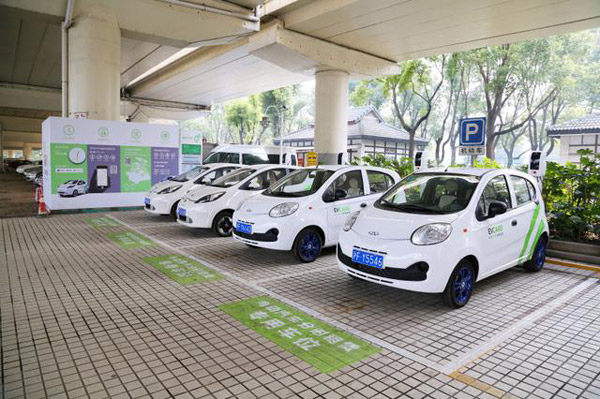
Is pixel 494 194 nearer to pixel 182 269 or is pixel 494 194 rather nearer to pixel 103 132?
pixel 182 269

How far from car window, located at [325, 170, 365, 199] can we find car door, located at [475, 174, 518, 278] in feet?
7.59

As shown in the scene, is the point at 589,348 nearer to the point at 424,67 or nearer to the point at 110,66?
the point at 110,66

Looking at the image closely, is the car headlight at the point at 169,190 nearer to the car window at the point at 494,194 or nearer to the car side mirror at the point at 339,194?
the car side mirror at the point at 339,194

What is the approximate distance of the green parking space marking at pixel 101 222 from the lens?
383 inches

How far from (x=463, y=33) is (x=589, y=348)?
1139 cm

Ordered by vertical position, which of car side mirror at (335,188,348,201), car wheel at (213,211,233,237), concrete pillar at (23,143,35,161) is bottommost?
car wheel at (213,211,233,237)

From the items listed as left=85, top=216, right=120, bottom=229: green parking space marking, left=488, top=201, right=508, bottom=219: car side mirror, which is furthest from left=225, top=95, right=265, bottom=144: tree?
left=488, top=201, right=508, bottom=219: car side mirror

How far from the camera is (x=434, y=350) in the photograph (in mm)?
3684

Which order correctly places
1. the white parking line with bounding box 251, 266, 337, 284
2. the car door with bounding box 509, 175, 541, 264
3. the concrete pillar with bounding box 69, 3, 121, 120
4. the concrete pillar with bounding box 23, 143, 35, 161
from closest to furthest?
the car door with bounding box 509, 175, 541, 264
the white parking line with bounding box 251, 266, 337, 284
the concrete pillar with bounding box 69, 3, 121, 120
the concrete pillar with bounding box 23, 143, 35, 161

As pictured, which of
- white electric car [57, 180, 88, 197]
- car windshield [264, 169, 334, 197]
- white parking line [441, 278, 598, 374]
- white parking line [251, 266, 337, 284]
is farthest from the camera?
white electric car [57, 180, 88, 197]

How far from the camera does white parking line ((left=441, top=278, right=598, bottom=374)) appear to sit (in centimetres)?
346

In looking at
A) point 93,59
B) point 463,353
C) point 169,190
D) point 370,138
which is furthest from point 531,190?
point 370,138

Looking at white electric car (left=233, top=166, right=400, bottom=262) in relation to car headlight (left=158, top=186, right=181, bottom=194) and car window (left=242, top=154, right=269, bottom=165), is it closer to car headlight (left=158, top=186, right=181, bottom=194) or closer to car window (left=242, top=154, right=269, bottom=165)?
car headlight (left=158, top=186, right=181, bottom=194)

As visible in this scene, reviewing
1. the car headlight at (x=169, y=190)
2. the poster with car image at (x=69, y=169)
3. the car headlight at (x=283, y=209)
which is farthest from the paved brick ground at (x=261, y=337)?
the poster with car image at (x=69, y=169)
